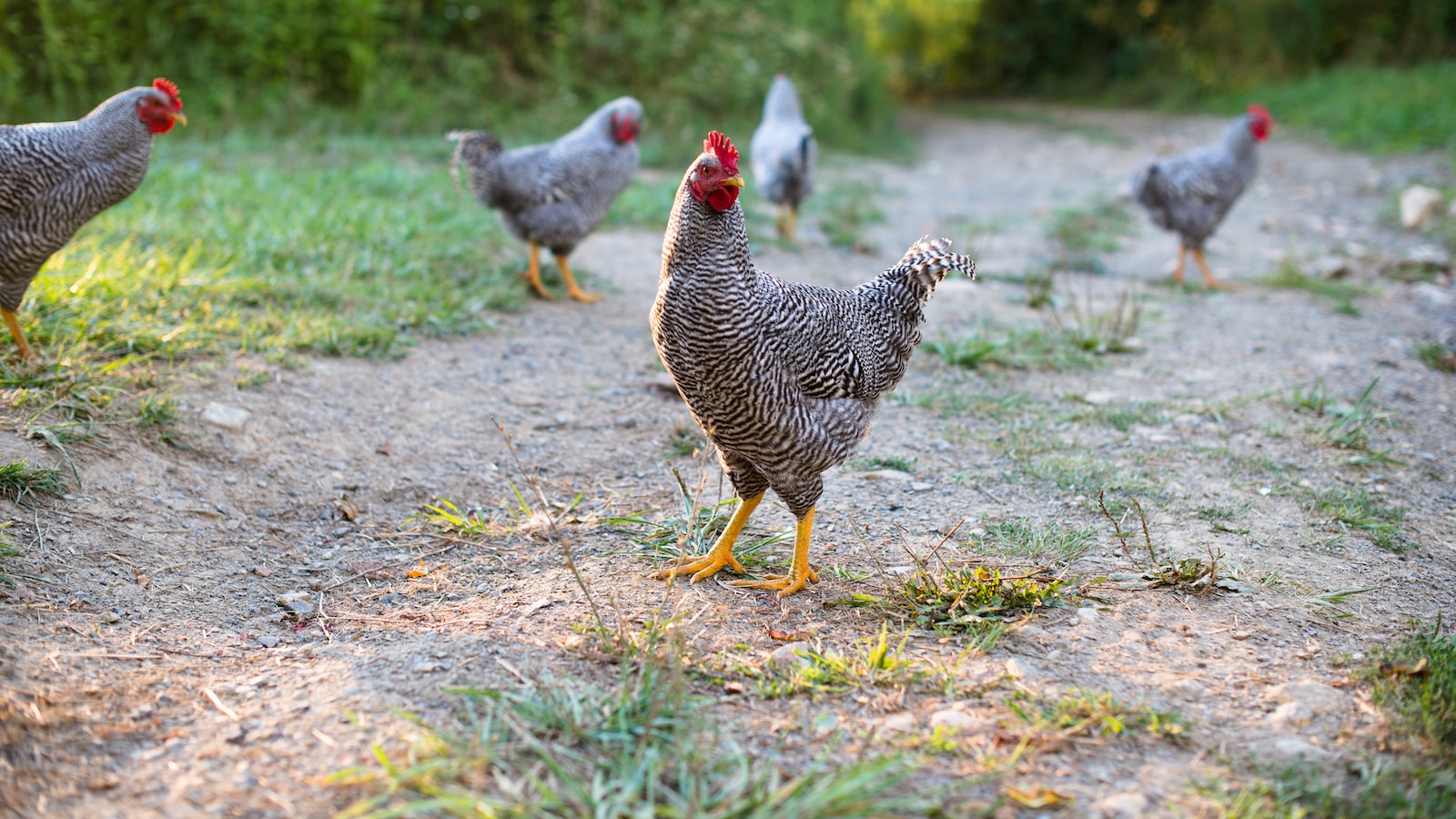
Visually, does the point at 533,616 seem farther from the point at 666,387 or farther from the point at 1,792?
the point at 666,387

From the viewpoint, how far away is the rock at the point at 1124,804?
237 centimetres

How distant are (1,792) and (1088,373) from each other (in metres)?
5.33

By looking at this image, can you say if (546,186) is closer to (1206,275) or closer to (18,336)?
(18,336)

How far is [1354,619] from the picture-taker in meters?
3.24

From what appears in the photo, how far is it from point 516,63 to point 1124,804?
12.4m

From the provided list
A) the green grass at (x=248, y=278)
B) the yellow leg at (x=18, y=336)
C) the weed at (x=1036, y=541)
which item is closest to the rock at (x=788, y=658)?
the weed at (x=1036, y=541)

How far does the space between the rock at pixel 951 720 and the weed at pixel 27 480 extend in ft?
10.6

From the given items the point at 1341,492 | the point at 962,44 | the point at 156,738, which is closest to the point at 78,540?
the point at 156,738

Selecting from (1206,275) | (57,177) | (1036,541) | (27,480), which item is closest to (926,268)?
(1036,541)

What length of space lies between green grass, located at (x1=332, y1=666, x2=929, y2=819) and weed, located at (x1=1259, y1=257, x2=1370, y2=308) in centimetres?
645

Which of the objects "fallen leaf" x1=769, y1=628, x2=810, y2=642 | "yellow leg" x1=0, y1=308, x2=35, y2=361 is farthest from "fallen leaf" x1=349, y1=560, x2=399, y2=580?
"yellow leg" x1=0, y1=308, x2=35, y2=361

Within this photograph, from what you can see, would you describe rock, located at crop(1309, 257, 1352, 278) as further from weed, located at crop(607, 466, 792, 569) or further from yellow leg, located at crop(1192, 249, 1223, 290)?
weed, located at crop(607, 466, 792, 569)

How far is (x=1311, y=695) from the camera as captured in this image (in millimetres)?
2793

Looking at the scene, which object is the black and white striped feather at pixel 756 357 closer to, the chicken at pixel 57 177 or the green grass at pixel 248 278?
the green grass at pixel 248 278
